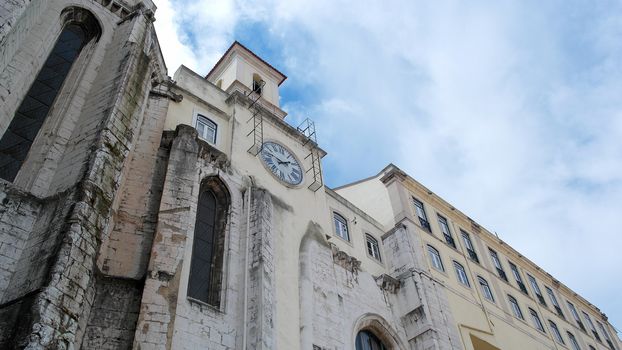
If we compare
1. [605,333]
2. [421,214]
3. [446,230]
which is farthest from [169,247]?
[605,333]

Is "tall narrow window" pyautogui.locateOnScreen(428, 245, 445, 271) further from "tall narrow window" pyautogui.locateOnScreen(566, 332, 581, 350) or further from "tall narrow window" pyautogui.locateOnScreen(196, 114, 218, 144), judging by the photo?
"tall narrow window" pyautogui.locateOnScreen(566, 332, 581, 350)

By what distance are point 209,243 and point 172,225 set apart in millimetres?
1639

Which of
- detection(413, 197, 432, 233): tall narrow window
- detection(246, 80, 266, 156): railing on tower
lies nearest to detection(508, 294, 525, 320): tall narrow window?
detection(413, 197, 432, 233): tall narrow window


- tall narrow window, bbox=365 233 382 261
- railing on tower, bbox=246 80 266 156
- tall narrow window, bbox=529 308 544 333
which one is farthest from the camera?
tall narrow window, bbox=529 308 544 333

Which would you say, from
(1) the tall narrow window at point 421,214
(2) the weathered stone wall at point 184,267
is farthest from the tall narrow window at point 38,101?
(1) the tall narrow window at point 421,214

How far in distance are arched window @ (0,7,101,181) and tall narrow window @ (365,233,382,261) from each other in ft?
39.2

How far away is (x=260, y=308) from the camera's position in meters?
12.4

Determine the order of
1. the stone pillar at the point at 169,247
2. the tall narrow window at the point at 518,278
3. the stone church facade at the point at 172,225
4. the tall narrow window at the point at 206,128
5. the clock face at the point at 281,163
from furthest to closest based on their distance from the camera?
1. the tall narrow window at the point at 518,278
2. the clock face at the point at 281,163
3. the tall narrow window at the point at 206,128
4. the stone pillar at the point at 169,247
5. the stone church facade at the point at 172,225

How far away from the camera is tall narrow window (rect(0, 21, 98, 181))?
10.6m

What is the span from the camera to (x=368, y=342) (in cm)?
1708

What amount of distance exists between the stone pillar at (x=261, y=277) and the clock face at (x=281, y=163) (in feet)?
7.04

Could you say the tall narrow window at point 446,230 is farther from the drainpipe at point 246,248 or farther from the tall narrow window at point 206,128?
the tall narrow window at point 206,128

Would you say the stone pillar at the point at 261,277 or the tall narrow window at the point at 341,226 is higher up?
the tall narrow window at the point at 341,226

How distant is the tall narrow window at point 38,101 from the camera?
1056 cm
